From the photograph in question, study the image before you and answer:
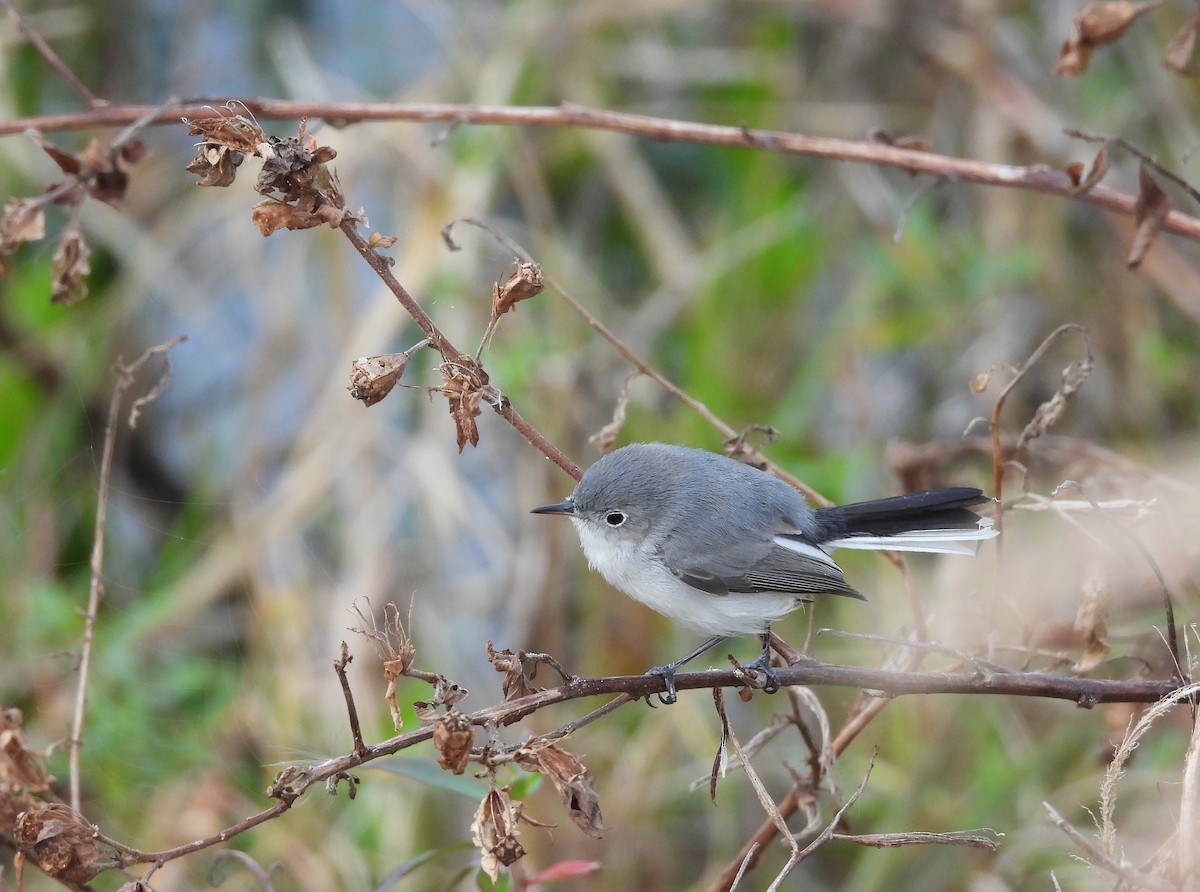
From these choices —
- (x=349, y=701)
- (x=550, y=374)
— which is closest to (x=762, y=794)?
(x=349, y=701)

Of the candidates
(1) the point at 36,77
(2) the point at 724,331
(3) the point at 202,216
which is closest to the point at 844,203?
(2) the point at 724,331

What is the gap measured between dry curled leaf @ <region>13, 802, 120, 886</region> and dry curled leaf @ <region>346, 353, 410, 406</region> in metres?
0.68

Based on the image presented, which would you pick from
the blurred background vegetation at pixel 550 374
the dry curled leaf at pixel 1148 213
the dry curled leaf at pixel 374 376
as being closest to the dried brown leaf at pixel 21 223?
the dry curled leaf at pixel 374 376

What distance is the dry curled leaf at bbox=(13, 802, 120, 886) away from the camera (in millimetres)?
1530

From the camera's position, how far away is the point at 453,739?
4.54 ft

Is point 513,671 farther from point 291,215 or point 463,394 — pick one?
point 291,215

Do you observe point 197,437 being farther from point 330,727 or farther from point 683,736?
point 683,736

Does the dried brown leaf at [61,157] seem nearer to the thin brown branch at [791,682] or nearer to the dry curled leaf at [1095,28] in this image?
the thin brown branch at [791,682]

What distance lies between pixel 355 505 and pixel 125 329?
4.25ft

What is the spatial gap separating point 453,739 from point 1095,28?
74.2 inches

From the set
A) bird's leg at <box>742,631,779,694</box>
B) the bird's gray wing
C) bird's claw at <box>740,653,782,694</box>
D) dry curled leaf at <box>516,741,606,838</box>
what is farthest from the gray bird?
dry curled leaf at <box>516,741,606,838</box>

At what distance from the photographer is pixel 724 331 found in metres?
4.50

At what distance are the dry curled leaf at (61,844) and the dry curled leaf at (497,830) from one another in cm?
49

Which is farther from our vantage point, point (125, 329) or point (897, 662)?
point (125, 329)
